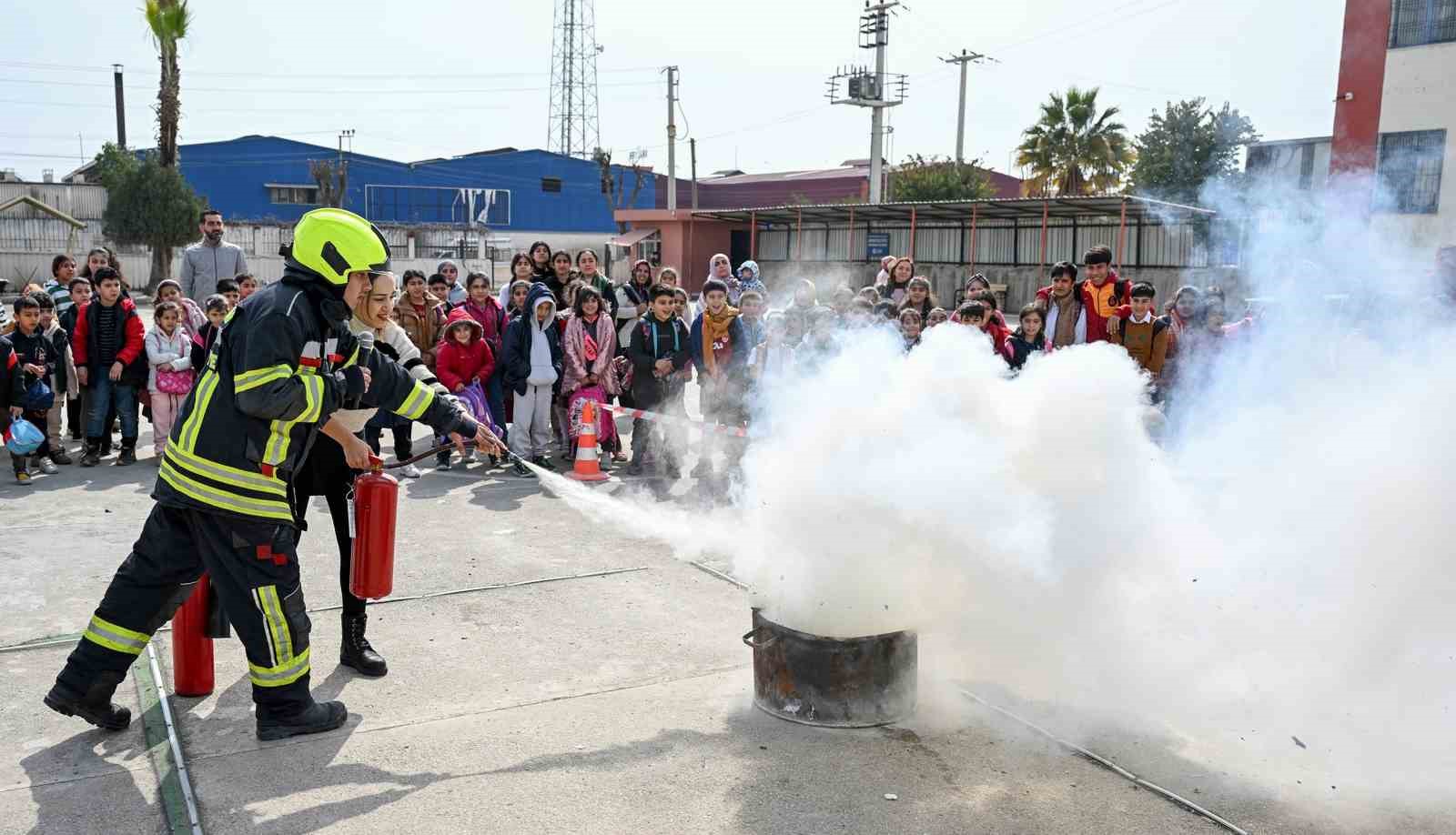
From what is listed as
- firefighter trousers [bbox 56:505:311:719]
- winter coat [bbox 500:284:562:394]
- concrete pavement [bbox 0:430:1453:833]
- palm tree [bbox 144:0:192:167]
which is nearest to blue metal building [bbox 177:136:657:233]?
palm tree [bbox 144:0:192:167]

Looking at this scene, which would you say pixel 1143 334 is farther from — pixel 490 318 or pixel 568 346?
pixel 490 318

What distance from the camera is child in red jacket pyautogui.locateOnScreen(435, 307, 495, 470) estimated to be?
376 inches

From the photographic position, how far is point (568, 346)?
9.74 m

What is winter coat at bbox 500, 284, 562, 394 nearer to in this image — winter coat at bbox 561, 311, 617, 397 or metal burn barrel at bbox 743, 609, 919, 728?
winter coat at bbox 561, 311, 617, 397

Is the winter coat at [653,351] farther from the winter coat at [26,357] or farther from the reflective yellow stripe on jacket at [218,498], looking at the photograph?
the reflective yellow stripe on jacket at [218,498]

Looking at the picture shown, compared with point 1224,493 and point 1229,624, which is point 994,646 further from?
point 1224,493

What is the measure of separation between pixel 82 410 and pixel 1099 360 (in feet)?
29.3

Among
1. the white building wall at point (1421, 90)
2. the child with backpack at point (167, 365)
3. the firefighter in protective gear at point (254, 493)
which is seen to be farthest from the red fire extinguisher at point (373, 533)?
the white building wall at point (1421, 90)

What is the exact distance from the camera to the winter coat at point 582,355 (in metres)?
9.73

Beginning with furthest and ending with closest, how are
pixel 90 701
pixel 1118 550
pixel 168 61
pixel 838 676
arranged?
pixel 168 61 < pixel 1118 550 < pixel 838 676 < pixel 90 701

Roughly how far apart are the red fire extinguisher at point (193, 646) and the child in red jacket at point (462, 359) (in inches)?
197

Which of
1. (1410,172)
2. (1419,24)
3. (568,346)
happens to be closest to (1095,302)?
(568,346)

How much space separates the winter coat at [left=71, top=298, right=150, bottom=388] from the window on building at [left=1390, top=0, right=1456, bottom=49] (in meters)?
17.2

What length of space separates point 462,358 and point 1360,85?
16112 mm
